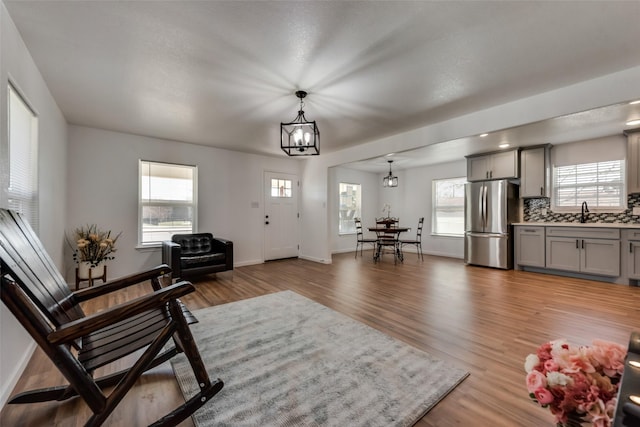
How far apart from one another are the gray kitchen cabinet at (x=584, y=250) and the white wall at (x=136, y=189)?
558cm

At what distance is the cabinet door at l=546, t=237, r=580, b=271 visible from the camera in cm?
452

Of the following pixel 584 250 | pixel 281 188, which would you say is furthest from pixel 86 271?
pixel 584 250

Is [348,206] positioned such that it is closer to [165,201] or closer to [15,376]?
[165,201]

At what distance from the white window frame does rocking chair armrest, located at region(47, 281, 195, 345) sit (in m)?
1.35

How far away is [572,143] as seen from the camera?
4.94 metres

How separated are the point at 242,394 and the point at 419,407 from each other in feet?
3.44

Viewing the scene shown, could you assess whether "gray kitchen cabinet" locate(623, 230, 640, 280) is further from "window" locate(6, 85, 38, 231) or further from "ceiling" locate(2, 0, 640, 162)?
"window" locate(6, 85, 38, 231)

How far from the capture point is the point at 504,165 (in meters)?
5.23

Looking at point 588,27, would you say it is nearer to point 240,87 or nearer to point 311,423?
point 240,87

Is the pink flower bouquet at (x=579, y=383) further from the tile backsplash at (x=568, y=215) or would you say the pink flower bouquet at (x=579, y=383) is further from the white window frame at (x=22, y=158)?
the tile backsplash at (x=568, y=215)

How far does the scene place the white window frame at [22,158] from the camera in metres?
1.97

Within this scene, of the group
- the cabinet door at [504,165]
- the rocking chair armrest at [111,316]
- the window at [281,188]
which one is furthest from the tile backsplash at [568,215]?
the rocking chair armrest at [111,316]

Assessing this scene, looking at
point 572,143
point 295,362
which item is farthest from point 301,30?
point 572,143

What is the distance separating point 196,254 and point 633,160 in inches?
→ 278
